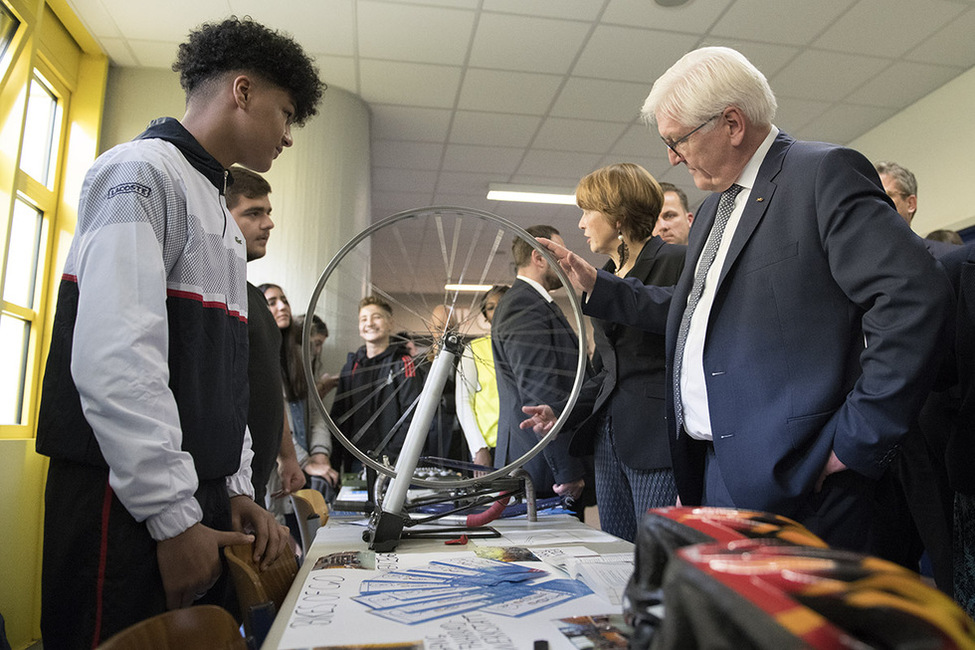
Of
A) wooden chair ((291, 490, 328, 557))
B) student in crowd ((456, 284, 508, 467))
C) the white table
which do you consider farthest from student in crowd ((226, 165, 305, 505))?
the white table

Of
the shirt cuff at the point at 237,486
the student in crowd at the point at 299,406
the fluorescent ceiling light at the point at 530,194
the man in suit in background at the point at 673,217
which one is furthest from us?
the fluorescent ceiling light at the point at 530,194

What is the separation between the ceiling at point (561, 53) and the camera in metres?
3.18

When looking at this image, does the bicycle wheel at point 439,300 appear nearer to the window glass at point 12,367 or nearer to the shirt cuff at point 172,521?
the shirt cuff at point 172,521

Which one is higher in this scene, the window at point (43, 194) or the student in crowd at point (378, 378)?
the window at point (43, 194)

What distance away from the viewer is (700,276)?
1176 millimetres

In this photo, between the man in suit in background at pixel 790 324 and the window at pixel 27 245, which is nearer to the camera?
the man in suit in background at pixel 790 324

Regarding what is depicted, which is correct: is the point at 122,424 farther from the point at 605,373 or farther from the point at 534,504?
the point at 605,373

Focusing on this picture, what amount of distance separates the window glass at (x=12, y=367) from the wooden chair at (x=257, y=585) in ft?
8.20

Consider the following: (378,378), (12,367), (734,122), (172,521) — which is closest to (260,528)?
(172,521)

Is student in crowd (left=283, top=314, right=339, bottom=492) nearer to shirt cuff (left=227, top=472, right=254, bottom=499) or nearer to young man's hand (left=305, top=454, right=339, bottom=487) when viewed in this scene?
young man's hand (left=305, top=454, right=339, bottom=487)

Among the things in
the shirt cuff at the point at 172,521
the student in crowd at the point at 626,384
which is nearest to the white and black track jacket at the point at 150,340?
the shirt cuff at the point at 172,521

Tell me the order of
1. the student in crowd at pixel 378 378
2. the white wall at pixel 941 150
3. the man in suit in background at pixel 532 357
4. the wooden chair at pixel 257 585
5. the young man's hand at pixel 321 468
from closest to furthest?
the wooden chair at pixel 257 585 < the man in suit in background at pixel 532 357 < the student in crowd at pixel 378 378 < the young man's hand at pixel 321 468 < the white wall at pixel 941 150

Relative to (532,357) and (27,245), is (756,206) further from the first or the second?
(27,245)

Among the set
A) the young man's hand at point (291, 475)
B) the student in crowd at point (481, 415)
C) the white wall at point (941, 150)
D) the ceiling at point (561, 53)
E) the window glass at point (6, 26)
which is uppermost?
the ceiling at point (561, 53)
